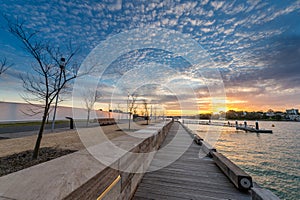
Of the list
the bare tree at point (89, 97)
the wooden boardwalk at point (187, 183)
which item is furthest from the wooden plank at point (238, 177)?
the bare tree at point (89, 97)

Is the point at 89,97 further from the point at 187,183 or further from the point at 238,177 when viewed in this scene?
the point at 238,177

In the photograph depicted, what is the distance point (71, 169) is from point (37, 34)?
4496 mm

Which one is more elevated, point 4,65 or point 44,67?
point 4,65

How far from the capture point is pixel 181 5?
5129 mm

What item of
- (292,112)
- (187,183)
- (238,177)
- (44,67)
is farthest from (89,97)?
(292,112)

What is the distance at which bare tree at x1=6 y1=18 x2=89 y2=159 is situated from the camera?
3592 millimetres

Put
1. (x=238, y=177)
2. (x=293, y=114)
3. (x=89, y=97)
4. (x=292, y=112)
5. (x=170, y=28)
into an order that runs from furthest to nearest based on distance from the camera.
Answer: (x=292, y=112), (x=293, y=114), (x=89, y=97), (x=170, y=28), (x=238, y=177)

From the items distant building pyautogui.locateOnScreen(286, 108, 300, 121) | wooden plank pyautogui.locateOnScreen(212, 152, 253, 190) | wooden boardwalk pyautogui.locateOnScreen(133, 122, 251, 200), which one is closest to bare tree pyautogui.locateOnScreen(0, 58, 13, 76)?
wooden boardwalk pyautogui.locateOnScreen(133, 122, 251, 200)

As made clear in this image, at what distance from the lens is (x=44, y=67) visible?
4191 mm

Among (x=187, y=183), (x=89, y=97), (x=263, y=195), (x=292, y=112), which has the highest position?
(x=292, y=112)

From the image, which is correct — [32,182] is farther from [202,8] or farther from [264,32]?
[264,32]

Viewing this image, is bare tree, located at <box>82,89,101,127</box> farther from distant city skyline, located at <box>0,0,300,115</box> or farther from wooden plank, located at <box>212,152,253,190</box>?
wooden plank, located at <box>212,152,253,190</box>

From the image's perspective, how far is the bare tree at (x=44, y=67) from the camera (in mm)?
3592

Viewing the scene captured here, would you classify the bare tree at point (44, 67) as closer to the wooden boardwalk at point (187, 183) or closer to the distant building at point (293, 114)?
the wooden boardwalk at point (187, 183)
